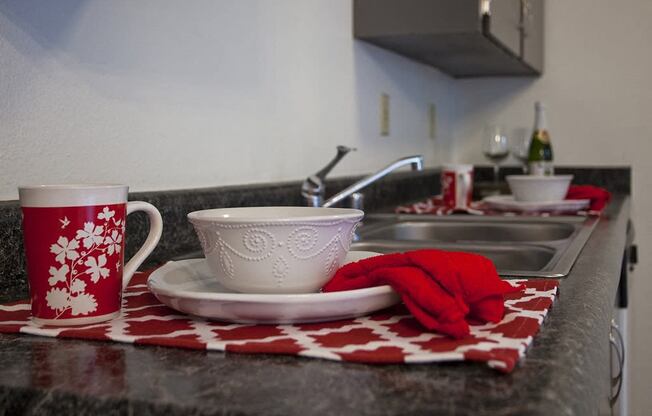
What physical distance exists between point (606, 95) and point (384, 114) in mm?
1064

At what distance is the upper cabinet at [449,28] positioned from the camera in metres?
1.85

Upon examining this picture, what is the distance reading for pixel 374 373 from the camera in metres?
0.48

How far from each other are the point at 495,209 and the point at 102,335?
1447 mm

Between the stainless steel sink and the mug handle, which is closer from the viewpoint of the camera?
the mug handle

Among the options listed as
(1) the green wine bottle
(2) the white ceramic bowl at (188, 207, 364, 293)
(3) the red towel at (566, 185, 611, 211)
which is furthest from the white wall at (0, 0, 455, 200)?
(1) the green wine bottle

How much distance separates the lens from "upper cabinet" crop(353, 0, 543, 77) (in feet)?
6.08

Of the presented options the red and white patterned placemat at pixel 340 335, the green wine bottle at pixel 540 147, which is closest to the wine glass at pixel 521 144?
the green wine bottle at pixel 540 147

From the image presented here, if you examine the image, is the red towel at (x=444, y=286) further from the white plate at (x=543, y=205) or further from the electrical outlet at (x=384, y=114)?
the electrical outlet at (x=384, y=114)

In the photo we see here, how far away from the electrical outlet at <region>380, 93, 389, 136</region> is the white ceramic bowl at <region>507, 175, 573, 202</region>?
0.44m

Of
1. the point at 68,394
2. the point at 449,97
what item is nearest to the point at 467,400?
the point at 68,394

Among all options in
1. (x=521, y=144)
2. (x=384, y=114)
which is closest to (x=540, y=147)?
(x=521, y=144)

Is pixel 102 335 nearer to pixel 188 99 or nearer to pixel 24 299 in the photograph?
pixel 24 299

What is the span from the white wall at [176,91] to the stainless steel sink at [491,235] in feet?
0.73

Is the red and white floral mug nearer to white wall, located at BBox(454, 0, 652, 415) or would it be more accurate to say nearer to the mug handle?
the mug handle
